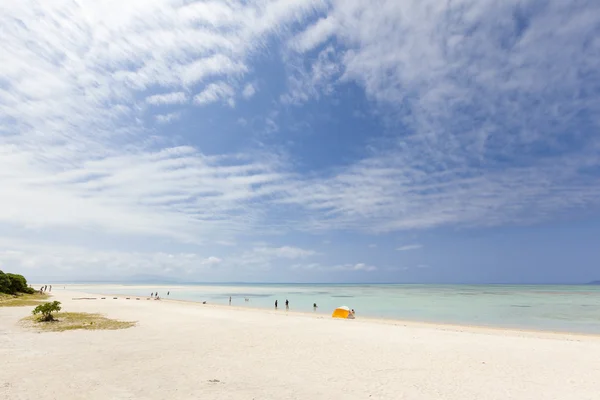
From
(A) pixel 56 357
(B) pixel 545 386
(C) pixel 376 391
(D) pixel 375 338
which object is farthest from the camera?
(D) pixel 375 338

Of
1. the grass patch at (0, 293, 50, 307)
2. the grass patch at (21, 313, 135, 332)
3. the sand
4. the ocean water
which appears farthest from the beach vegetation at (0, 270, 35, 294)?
the sand

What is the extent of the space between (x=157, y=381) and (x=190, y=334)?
11.0m

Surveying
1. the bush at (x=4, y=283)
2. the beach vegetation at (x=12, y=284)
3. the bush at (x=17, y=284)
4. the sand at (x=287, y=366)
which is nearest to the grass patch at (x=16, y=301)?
the bush at (x=4, y=283)

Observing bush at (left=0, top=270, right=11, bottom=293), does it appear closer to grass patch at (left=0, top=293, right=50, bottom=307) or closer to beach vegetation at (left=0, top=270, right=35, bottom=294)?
beach vegetation at (left=0, top=270, right=35, bottom=294)

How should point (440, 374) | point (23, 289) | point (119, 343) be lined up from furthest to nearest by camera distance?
point (23, 289) < point (119, 343) < point (440, 374)

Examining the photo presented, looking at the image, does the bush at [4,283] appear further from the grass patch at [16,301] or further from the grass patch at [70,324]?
the grass patch at [70,324]

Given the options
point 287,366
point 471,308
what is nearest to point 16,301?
point 287,366

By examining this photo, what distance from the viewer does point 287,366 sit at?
48.1ft

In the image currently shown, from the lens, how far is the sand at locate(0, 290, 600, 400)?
11.3 meters

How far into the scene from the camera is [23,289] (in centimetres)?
5869

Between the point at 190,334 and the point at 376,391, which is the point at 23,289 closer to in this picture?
the point at 190,334

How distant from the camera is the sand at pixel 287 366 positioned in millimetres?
11289

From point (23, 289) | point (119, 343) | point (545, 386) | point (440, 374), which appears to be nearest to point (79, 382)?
point (119, 343)

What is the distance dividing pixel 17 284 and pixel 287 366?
61973 mm
